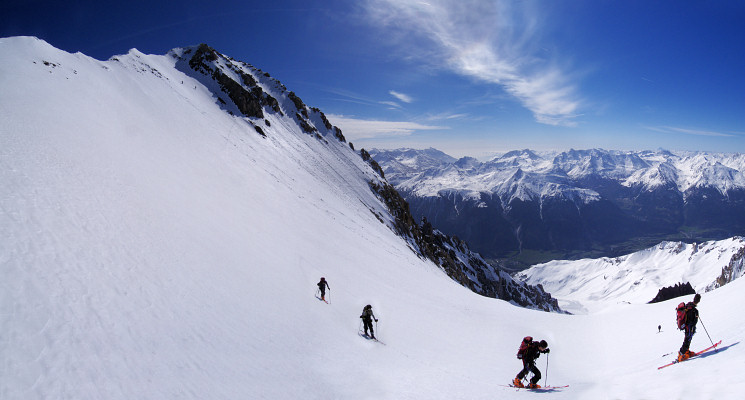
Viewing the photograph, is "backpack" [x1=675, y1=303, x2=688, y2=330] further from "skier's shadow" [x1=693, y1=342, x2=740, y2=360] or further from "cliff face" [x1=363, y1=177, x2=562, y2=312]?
"cliff face" [x1=363, y1=177, x2=562, y2=312]

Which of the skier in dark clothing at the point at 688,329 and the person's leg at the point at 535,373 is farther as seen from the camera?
the person's leg at the point at 535,373

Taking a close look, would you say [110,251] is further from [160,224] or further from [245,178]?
[245,178]

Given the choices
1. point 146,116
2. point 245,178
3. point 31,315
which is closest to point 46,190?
point 31,315

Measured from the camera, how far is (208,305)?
1145 centimetres

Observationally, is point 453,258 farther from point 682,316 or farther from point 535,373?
point 535,373

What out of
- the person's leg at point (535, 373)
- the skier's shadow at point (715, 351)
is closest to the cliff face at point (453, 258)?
the person's leg at point (535, 373)

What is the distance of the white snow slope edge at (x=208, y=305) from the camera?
24.1 feet

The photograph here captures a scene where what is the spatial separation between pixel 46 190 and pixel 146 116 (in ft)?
95.8

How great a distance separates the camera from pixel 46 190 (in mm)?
13156

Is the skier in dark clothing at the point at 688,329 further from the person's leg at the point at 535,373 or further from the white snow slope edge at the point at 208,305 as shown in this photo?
the person's leg at the point at 535,373

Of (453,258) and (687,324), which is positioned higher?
(687,324)

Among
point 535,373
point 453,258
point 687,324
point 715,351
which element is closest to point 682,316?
point 687,324

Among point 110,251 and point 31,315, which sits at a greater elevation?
point 110,251

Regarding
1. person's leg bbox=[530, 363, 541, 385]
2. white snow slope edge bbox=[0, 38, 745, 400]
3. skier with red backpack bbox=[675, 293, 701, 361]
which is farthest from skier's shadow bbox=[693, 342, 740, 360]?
person's leg bbox=[530, 363, 541, 385]
